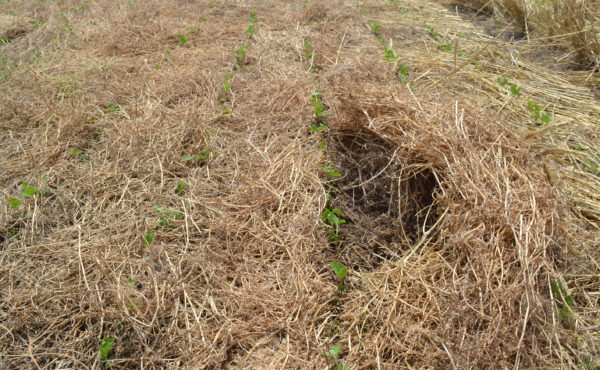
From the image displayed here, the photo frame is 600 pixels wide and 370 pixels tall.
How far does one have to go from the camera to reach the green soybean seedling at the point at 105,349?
1662 millimetres

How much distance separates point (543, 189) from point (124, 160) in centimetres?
270

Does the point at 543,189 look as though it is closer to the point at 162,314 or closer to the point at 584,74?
the point at 162,314

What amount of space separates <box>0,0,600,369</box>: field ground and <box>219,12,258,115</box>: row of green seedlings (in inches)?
1.6

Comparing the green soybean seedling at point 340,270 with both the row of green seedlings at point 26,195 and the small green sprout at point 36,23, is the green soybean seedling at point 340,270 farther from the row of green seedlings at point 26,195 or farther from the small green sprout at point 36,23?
the small green sprout at point 36,23

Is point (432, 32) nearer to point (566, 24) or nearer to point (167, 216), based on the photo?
point (566, 24)

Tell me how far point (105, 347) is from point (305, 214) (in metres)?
1.22

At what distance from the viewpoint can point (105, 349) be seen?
1.66 metres

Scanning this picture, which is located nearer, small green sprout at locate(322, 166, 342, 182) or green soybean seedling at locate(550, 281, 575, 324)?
green soybean seedling at locate(550, 281, 575, 324)

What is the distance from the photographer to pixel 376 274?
6.50 ft

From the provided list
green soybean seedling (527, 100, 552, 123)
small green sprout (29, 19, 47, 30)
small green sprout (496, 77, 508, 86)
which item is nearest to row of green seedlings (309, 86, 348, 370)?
green soybean seedling (527, 100, 552, 123)

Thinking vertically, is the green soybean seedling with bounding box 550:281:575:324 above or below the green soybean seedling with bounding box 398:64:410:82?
below

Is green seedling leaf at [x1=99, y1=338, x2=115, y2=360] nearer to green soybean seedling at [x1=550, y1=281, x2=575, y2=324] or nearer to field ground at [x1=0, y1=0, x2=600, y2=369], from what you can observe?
field ground at [x1=0, y1=0, x2=600, y2=369]

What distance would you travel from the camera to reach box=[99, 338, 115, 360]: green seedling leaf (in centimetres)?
166

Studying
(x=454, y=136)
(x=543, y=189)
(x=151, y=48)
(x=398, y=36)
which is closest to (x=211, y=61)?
(x=151, y=48)
